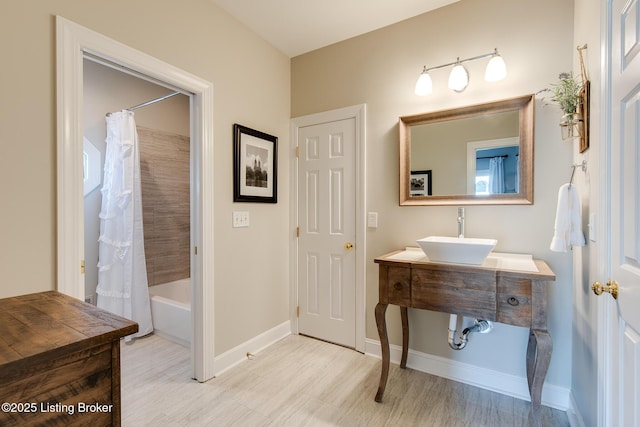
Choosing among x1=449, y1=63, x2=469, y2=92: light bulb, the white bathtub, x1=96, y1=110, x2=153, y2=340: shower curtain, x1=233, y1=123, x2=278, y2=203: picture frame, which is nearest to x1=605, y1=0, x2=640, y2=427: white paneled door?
x1=449, y1=63, x2=469, y2=92: light bulb

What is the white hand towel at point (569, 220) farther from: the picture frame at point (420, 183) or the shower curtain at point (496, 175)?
the picture frame at point (420, 183)

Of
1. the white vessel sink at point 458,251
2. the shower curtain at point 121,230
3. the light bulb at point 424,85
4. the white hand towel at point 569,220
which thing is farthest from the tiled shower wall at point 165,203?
the white hand towel at point 569,220

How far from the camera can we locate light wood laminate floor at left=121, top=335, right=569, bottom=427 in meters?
1.71

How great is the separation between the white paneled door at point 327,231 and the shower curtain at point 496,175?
1.00 meters

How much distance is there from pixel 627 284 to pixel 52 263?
226cm

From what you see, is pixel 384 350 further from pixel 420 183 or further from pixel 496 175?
pixel 496 175

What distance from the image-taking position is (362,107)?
2.47 m

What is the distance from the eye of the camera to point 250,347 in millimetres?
2451

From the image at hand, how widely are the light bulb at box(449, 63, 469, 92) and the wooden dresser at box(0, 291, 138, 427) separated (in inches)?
85.5

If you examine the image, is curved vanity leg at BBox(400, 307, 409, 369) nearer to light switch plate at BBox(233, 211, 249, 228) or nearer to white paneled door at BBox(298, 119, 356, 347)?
white paneled door at BBox(298, 119, 356, 347)

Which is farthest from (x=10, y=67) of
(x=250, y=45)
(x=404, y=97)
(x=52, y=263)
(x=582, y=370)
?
(x=582, y=370)

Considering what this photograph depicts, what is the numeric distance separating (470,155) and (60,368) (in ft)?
7.37

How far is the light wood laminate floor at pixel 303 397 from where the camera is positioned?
1.71 metres

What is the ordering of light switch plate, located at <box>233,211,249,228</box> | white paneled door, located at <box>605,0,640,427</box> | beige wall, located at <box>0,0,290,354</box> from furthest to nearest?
light switch plate, located at <box>233,211,249,228</box> → beige wall, located at <box>0,0,290,354</box> → white paneled door, located at <box>605,0,640,427</box>
